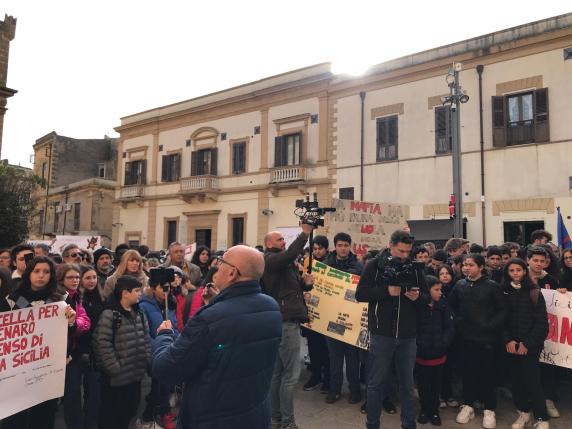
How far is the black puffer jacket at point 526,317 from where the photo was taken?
193 inches

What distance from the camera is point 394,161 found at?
A: 1856 centimetres

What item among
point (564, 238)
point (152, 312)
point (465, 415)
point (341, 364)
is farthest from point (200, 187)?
point (465, 415)

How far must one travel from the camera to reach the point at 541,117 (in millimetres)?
15617

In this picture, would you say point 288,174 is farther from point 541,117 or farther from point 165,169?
point 541,117

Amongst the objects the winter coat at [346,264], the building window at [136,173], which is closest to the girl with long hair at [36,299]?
the winter coat at [346,264]

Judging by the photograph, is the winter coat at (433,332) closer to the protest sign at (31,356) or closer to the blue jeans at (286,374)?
the blue jeans at (286,374)

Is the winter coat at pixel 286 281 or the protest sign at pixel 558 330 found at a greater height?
the winter coat at pixel 286 281

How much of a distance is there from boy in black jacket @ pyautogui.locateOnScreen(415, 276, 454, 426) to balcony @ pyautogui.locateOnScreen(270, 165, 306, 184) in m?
15.9

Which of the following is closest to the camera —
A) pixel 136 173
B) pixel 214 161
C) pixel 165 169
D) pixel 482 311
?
pixel 482 311

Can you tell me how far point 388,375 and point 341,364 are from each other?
5.03 ft

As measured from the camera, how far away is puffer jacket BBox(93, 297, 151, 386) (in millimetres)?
3910

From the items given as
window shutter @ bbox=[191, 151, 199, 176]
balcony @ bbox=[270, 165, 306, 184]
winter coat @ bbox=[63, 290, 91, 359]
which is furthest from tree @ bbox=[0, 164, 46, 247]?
winter coat @ bbox=[63, 290, 91, 359]

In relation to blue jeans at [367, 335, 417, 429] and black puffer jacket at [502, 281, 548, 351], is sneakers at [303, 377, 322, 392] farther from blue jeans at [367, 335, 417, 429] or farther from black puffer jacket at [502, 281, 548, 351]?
black puffer jacket at [502, 281, 548, 351]

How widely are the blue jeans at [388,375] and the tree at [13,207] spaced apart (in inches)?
588
